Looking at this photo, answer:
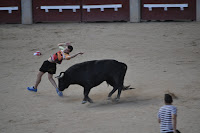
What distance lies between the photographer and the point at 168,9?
13.1 meters

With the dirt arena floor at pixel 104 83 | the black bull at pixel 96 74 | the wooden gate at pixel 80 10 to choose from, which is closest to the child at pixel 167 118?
the dirt arena floor at pixel 104 83

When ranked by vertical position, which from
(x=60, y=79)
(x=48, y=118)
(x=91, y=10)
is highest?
(x=91, y=10)

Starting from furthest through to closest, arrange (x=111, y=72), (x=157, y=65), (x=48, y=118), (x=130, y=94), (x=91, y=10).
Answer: (x=91, y=10)
(x=157, y=65)
(x=130, y=94)
(x=111, y=72)
(x=48, y=118)

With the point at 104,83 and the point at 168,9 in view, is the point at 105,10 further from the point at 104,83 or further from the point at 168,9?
the point at 104,83

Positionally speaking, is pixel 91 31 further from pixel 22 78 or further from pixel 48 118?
pixel 48 118

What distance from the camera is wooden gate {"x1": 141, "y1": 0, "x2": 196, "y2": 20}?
1296cm

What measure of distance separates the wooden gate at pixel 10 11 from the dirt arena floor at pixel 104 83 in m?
0.50

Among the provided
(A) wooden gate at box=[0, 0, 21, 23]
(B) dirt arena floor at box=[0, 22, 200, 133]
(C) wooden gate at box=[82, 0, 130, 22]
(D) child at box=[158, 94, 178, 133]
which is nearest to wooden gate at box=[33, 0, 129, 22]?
Answer: (C) wooden gate at box=[82, 0, 130, 22]

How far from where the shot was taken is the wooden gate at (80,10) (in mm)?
13453

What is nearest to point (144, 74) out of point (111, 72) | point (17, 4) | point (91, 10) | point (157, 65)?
point (157, 65)

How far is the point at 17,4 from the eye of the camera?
14047 millimetres

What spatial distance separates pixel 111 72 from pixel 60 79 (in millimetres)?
1037

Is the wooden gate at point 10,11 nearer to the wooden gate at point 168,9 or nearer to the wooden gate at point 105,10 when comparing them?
the wooden gate at point 105,10

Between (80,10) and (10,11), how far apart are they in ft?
8.71
